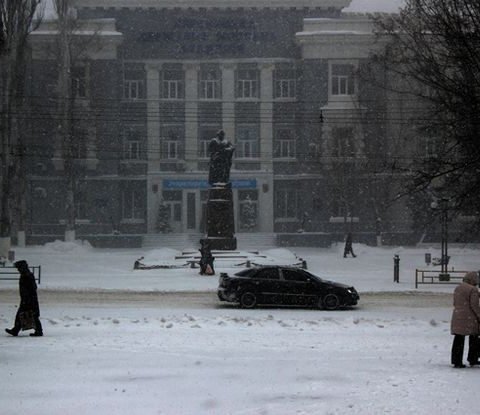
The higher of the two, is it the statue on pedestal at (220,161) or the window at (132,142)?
the window at (132,142)

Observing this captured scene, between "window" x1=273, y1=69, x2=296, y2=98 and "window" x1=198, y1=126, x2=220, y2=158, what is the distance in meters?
5.14

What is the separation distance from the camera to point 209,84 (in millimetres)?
62969

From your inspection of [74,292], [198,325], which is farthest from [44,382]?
[74,292]

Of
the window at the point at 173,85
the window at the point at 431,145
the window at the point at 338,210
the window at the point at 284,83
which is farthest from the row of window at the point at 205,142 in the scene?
the window at the point at 431,145

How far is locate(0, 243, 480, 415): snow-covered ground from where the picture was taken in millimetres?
10156

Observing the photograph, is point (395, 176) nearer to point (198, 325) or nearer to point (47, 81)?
point (47, 81)

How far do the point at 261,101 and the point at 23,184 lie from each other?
699 inches

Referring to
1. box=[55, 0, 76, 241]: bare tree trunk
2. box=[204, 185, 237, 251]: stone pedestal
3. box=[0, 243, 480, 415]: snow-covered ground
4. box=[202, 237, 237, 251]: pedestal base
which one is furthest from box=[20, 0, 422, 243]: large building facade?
box=[0, 243, 480, 415]: snow-covered ground

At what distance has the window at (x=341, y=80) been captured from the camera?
60531 millimetres

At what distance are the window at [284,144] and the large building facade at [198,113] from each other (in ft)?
0.25

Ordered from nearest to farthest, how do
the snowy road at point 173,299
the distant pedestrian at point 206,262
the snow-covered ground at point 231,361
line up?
the snow-covered ground at point 231,361, the snowy road at point 173,299, the distant pedestrian at point 206,262

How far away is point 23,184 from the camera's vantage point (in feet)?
186

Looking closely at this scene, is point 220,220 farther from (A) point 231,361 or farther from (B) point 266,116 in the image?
(A) point 231,361

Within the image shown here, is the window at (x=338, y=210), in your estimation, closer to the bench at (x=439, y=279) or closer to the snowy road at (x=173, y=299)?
the bench at (x=439, y=279)
